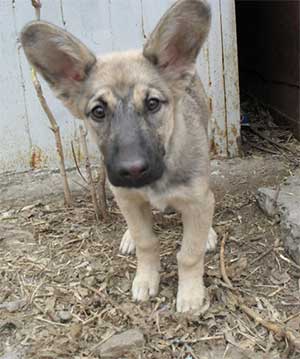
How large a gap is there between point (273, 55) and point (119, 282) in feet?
11.4

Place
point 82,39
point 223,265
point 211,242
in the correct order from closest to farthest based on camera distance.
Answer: point 223,265, point 211,242, point 82,39

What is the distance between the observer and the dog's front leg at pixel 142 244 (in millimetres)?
3207

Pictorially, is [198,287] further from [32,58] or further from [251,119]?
[251,119]

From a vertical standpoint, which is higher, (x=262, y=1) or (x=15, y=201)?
(x=262, y=1)

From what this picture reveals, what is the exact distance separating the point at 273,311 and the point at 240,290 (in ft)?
0.80

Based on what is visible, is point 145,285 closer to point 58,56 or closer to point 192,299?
point 192,299

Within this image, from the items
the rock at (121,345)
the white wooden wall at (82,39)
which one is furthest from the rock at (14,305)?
the white wooden wall at (82,39)

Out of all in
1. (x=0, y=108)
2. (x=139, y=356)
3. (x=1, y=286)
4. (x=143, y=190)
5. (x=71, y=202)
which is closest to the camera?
(x=139, y=356)

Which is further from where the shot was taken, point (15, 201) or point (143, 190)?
point (15, 201)

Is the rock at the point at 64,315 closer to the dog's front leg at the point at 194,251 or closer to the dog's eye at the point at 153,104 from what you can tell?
the dog's front leg at the point at 194,251

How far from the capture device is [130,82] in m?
2.77

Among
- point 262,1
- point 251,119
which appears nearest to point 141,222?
point 251,119

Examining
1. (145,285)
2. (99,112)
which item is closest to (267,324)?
(145,285)

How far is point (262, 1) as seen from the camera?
246 inches
